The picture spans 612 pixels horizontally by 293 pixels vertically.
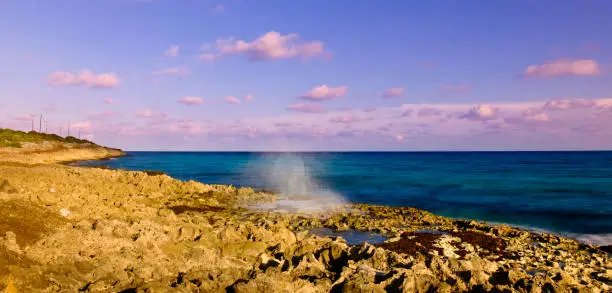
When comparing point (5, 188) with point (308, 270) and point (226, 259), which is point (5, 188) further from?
point (308, 270)

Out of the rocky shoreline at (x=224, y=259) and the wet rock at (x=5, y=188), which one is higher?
the wet rock at (x=5, y=188)

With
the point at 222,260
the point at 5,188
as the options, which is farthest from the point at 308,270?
the point at 5,188

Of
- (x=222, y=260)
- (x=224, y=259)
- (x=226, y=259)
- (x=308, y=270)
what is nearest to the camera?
(x=308, y=270)

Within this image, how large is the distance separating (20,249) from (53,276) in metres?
1.88

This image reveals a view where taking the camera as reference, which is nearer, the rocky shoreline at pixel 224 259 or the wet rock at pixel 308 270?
the rocky shoreline at pixel 224 259

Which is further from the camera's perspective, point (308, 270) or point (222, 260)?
point (222, 260)

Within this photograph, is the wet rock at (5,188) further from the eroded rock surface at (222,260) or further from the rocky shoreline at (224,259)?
the eroded rock surface at (222,260)

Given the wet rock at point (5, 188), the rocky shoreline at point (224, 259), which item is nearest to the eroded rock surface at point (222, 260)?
the rocky shoreline at point (224, 259)

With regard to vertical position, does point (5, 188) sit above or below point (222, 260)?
above

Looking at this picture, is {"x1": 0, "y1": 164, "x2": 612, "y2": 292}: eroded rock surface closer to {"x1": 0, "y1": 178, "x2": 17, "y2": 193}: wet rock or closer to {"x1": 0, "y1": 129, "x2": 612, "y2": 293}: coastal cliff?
{"x1": 0, "y1": 129, "x2": 612, "y2": 293}: coastal cliff

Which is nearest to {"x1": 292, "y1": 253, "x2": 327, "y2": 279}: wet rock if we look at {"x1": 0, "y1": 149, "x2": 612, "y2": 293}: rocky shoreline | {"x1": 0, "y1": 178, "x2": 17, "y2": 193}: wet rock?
{"x1": 0, "y1": 149, "x2": 612, "y2": 293}: rocky shoreline

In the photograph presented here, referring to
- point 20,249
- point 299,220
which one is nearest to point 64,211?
point 20,249

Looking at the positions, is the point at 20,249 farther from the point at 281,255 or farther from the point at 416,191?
the point at 416,191

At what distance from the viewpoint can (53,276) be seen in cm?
923
